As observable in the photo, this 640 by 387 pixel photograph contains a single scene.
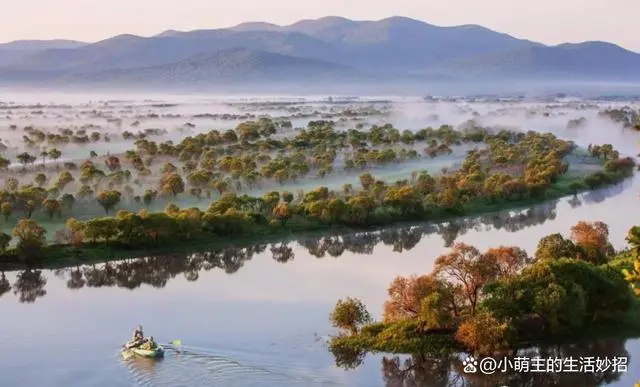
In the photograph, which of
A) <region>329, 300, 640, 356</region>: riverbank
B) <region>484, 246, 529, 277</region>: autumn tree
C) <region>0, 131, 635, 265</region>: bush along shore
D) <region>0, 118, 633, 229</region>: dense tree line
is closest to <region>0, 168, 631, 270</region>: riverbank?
<region>0, 131, 635, 265</region>: bush along shore

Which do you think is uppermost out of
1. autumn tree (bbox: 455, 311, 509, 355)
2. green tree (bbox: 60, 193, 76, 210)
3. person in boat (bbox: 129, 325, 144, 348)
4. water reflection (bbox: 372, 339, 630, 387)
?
green tree (bbox: 60, 193, 76, 210)

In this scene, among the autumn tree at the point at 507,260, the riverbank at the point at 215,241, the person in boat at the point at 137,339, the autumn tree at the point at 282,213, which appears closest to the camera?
the person in boat at the point at 137,339

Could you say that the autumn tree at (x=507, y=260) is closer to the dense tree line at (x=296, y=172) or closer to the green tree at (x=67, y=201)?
the dense tree line at (x=296, y=172)

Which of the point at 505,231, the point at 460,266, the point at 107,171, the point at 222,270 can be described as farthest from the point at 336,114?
the point at 460,266

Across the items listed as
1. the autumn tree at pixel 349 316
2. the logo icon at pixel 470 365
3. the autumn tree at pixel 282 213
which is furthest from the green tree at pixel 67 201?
the logo icon at pixel 470 365

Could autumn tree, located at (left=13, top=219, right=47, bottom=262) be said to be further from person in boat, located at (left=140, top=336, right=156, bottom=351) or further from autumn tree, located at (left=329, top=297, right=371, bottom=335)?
autumn tree, located at (left=329, top=297, right=371, bottom=335)

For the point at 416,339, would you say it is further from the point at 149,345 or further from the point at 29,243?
the point at 29,243
